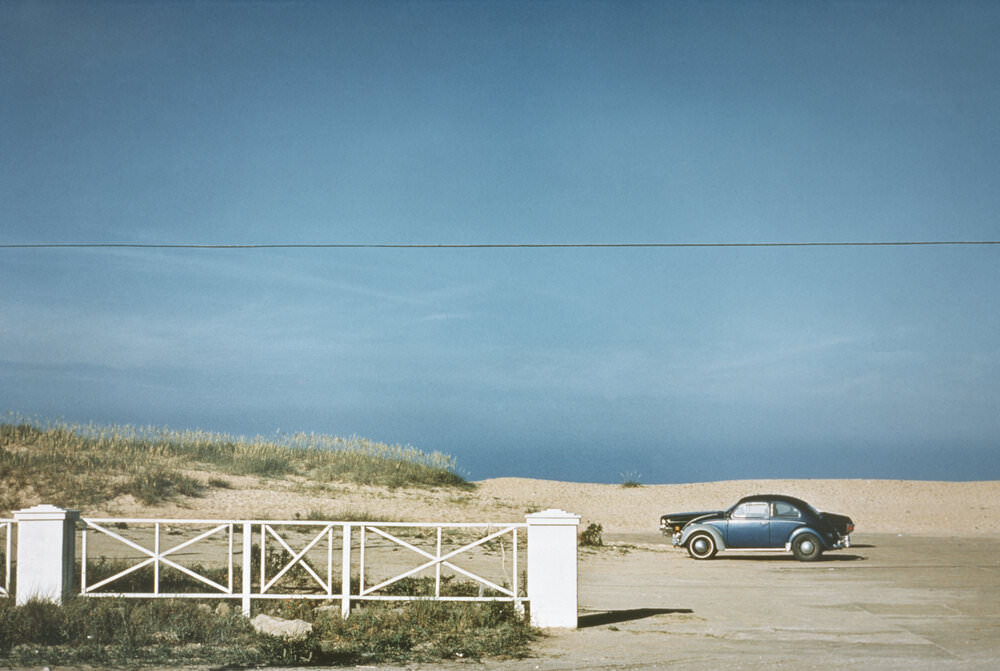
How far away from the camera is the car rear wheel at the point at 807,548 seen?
22500 millimetres

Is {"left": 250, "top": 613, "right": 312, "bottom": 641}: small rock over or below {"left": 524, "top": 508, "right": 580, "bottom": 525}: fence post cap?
below

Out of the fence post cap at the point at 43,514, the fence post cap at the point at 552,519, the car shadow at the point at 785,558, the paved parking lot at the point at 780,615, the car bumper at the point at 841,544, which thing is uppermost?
the fence post cap at the point at 43,514

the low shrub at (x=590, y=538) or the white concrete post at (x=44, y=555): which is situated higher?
the white concrete post at (x=44, y=555)

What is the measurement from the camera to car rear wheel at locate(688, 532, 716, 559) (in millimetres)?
23078

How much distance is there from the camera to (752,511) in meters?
23.1

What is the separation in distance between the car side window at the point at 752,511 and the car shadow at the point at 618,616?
9611 millimetres

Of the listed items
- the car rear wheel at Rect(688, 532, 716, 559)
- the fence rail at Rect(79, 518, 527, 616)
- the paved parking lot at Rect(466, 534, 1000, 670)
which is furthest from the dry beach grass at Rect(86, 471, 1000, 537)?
the paved parking lot at Rect(466, 534, 1000, 670)

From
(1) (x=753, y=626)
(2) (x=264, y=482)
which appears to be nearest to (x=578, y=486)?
(2) (x=264, y=482)

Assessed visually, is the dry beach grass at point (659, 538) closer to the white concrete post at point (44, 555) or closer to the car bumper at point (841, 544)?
the car bumper at point (841, 544)

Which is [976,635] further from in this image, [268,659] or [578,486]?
[578,486]

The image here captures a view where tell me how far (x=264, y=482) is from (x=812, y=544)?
76.7 feet

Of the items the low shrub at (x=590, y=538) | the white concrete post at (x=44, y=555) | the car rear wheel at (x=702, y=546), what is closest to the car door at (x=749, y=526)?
the car rear wheel at (x=702, y=546)

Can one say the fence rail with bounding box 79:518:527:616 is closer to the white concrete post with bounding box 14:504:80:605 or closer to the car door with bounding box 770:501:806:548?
the white concrete post with bounding box 14:504:80:605

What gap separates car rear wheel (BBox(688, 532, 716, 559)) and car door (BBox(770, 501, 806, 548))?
1448 mm
